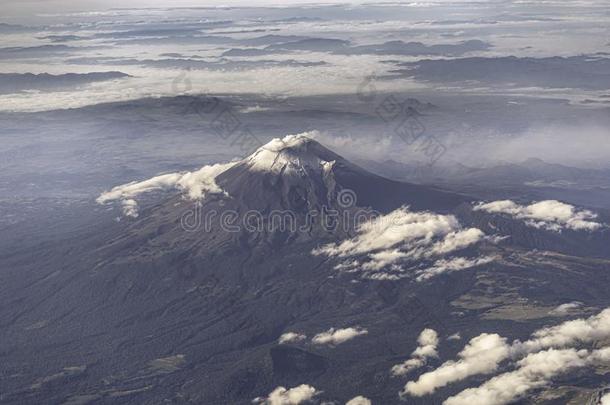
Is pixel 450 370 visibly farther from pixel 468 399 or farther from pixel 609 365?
pixel 609 365

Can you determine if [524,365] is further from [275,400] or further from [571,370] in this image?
[275,400]

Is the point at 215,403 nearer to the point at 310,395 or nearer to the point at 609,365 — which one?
the point at 310,395

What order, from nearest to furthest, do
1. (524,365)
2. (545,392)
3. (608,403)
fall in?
(608,403)
(545,392)
(524,365)

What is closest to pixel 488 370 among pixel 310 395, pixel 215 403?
pixel 310 395

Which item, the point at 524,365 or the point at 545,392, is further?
the point at 524,365

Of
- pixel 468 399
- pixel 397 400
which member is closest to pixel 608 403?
pixel 468 399

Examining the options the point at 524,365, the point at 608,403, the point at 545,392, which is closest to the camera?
the point at 608,403

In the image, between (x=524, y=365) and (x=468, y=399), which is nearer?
(x=468, y=399)
